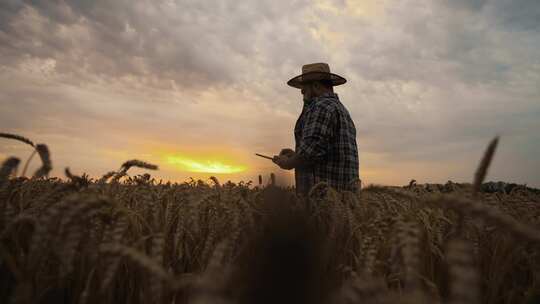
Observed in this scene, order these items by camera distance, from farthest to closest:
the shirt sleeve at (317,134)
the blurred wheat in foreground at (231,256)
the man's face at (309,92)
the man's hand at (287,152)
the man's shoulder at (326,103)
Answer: the man's face at (309,92), the man's hand at (287,152), the man's shoulder at (326,103), the shirt sleeve at (317,134), the blurred wheat in foreground at (231,256)

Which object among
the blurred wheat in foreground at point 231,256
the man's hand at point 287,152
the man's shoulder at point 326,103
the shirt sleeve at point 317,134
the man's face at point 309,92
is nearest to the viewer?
the blurred wheat in foreground at point 231,256

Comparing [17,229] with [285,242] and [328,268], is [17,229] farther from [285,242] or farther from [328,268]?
[328,268]

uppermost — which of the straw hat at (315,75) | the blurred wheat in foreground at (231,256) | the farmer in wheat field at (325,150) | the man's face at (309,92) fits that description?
the straw hat at (315,75)

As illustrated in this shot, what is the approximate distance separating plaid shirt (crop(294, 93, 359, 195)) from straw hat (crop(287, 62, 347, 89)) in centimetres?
43

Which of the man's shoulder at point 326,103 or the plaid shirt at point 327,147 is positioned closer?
the plaid shirt at point 327,147

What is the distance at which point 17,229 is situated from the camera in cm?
113

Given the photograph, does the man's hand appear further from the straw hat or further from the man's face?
the straw hat

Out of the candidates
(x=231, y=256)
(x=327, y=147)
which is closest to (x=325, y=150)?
(x=327, y=147)

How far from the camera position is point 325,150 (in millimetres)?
4648

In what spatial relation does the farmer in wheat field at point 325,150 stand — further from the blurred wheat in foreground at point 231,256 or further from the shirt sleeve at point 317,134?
the blurred wheat in foreground at point 231,256

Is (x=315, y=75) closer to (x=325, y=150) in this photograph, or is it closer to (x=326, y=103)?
(x=326, y=103)

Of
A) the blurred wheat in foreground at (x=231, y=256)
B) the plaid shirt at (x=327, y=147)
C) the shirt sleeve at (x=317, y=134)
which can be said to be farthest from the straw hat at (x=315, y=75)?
the blurred wheat in foreground at (x=231, y=256)

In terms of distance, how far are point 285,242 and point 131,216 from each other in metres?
0.57

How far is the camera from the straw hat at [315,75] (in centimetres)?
529
